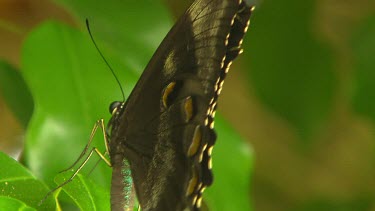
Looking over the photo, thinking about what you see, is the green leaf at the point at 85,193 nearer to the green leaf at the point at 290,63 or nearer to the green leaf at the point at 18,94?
the green leaf at the point at 18,94

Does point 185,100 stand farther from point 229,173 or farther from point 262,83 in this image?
point 262,83

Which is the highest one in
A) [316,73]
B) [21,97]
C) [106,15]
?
[316,73]

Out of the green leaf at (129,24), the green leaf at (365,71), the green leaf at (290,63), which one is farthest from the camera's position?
the green leaf at (290,63)

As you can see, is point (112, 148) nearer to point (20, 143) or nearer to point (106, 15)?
point (106, 15)

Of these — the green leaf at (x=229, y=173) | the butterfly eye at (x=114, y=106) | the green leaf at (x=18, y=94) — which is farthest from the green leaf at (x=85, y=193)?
the green leaf at (x=18, y=94)

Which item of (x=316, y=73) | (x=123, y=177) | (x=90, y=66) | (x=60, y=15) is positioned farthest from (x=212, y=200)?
(x=60, y=15)

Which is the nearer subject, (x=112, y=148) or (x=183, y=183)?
(x=183, y=183)
